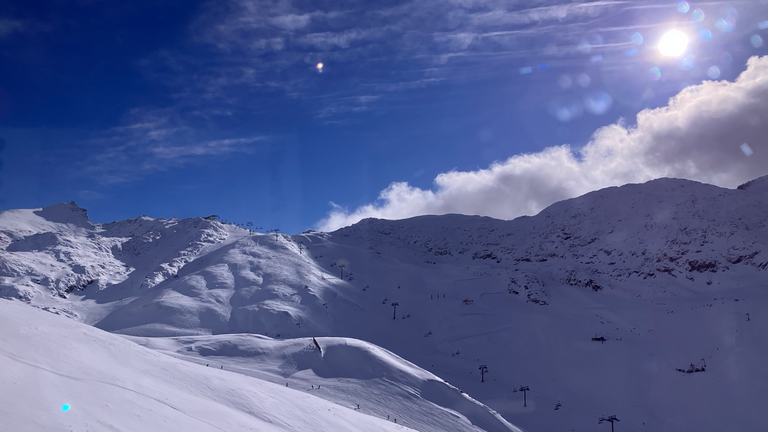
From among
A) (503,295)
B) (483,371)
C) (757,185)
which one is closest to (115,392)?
(483,371)

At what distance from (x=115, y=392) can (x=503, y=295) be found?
207ft

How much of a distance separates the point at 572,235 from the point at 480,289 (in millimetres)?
24193

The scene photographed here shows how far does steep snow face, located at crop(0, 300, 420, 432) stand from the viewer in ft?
31.7

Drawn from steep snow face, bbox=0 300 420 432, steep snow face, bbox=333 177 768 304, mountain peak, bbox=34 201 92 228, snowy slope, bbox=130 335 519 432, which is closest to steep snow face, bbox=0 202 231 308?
mountain peak, bbox=34 201 92 228

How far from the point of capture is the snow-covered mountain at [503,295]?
42688 mm

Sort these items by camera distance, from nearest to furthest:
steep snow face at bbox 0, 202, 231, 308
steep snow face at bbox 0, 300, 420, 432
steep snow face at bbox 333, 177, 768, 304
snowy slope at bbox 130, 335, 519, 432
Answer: steep snow face at bbox 0, 300, 420, 432, snowy slope at bbox 130, 335, 519, 432, steep snow face at bbox 0, 202, 231, 308, steep snow face at bbox 333, 177, 768, 304

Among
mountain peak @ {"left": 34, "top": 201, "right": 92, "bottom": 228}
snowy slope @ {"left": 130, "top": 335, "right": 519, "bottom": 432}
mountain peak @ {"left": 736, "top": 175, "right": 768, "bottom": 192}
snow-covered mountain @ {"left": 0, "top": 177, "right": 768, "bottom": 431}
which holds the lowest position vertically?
snowy slope @ {"left": 130, "top": 335, "right": 519, "bottom": 432}

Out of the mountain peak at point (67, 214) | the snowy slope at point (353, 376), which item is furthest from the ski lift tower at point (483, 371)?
the mountain peak at point (67, 214)

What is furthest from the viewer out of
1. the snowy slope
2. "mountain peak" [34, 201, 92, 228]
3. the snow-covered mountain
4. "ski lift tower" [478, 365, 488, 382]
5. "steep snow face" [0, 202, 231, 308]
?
"mountain peak" [34, 201, 92, 228]

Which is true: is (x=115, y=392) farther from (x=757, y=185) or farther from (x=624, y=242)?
(x=757, y=185)

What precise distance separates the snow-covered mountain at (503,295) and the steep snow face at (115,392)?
12539mm

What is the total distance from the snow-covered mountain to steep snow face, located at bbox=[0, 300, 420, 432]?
1254 cm

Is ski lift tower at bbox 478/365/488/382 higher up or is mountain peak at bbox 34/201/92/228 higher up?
mountain peak at bbox 34/201/92/228

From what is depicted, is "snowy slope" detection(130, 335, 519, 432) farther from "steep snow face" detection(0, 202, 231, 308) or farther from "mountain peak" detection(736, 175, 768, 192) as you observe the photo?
"mountain peak" detection(736, 175, 768, 192)
